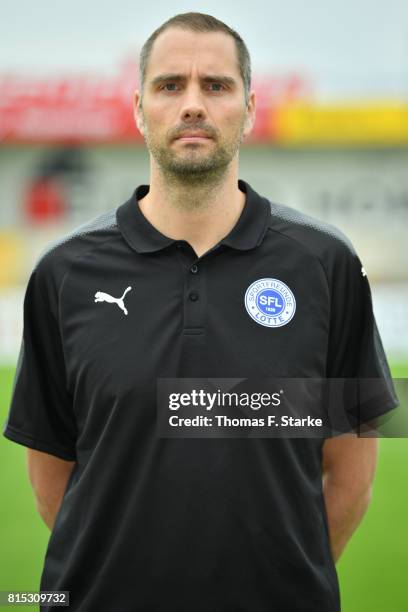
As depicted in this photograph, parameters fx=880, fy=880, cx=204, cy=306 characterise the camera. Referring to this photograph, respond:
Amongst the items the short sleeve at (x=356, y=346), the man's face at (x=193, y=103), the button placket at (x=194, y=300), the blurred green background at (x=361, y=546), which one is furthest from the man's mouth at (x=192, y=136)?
the blurred green background at (x=361, y=546)

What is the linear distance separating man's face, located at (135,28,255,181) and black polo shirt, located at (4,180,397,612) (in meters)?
0.15

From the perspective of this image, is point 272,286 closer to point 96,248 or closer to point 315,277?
point 315,277

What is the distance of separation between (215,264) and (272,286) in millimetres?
127

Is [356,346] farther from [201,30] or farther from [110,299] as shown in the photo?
[201,30]

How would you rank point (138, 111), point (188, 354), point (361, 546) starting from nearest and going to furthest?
1. point (188, 354)
2. point (138, 111)
3. point (361, 546)

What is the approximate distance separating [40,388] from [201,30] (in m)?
0.85

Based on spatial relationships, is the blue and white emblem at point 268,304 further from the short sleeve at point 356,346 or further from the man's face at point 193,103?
the man's face at point 193,103

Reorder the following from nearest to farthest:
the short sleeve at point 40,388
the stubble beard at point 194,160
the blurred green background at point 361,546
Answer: the stubble beard at point 194,160
the short sleeve at point 40,388
the blurred green background at point 361,546

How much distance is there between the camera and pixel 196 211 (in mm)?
1886

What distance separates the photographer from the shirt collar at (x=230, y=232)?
1.84 metres

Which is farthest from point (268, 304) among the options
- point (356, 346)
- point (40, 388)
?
point (40, 388)

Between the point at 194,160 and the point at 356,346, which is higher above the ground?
the point at 194,160

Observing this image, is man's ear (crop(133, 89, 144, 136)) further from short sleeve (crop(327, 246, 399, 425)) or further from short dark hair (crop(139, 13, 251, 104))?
short sleeve (crop(327, 246, 399, 425))

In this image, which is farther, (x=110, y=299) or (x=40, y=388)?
(x=40, y=388)
